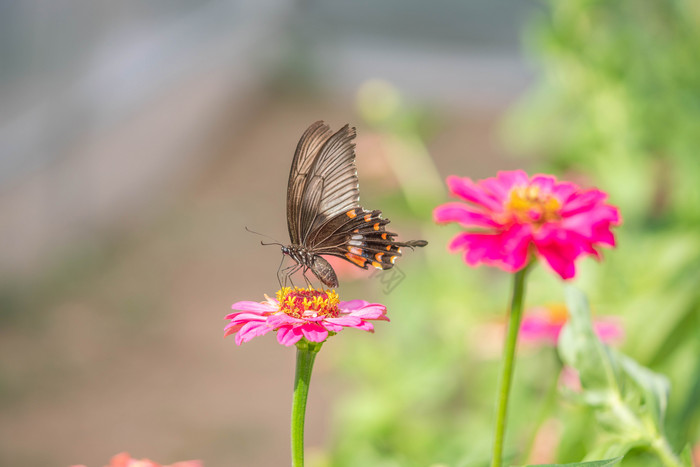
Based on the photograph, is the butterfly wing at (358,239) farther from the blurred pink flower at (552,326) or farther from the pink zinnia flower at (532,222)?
the blurred pink flower at (552,326)

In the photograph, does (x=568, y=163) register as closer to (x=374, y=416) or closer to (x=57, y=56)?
(x=374, y=416)

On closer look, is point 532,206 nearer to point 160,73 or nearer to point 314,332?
point 314,332

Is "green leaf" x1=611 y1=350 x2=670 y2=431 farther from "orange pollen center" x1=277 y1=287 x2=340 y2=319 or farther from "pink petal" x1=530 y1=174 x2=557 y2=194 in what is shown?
"orange pollen center" x1=277 y1=287 x2=340 y2=319

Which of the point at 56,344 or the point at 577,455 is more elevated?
the point at 56,344

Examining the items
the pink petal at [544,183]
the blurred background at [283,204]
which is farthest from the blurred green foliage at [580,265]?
the pink petal at [544,183]

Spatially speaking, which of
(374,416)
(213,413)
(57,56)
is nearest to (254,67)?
(57,56)

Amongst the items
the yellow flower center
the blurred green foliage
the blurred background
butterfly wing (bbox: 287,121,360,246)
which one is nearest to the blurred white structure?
the blurred background
